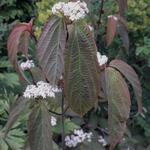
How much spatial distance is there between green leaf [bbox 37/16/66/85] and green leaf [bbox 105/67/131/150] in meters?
0.14

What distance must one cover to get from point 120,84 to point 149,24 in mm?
1846

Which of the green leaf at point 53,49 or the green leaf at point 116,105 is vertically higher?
the green leaf at point 53,49

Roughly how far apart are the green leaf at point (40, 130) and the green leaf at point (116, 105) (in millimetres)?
151

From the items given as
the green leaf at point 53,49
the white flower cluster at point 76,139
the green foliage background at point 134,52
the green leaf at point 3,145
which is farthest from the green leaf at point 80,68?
the green foliage background at point 134,52

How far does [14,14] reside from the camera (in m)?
Result: 4.02

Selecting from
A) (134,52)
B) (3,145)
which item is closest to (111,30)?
(3,145)

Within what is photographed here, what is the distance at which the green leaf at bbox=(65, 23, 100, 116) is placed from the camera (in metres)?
1.14

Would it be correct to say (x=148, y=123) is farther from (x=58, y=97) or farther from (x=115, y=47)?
(x=58, y=97)

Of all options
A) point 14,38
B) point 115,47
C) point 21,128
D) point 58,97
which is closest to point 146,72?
point 115,47

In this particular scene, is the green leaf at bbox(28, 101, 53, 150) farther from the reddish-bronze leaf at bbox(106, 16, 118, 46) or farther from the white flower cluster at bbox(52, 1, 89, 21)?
the reddish-bronze leaf at bbox(106, 16, 118, 46)

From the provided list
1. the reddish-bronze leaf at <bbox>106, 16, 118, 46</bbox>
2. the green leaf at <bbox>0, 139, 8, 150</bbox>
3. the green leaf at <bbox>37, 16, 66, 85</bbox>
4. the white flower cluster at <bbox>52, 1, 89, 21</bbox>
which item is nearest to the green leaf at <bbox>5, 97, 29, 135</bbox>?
the green leaf at <bbox>37, 16, 66, 85</bbox>

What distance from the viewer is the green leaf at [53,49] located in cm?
115

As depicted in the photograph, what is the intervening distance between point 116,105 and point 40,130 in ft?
0.63

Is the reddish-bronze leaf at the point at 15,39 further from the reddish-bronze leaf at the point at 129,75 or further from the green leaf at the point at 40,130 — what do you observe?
the reddish-bronze leaf at the point at 129,75
